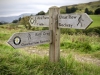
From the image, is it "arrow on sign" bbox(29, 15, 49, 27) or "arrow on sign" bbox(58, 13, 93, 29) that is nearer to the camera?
"arrow on sign" bbox(58, 13, 93, 29)

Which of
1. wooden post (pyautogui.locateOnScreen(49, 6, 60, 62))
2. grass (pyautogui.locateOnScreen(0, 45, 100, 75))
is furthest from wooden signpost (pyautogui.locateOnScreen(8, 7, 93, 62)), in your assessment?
grass (pyautogui.locateOnScreen(0, 45, 100, 75))

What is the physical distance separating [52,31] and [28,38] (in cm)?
64

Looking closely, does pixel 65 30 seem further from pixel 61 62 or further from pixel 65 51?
pixel 61 62

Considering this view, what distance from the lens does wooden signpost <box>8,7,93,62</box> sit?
327cm

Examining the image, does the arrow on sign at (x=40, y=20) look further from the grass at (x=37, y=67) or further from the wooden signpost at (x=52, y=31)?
the grass at (x=37, y=67)

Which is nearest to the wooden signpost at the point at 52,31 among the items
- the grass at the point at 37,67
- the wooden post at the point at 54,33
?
the wooden post at the point at 54,33

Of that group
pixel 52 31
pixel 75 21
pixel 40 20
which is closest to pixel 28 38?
pixel 52 31

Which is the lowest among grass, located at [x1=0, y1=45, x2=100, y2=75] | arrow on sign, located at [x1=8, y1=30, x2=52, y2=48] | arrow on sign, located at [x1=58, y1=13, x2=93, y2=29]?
grass, located at [x1=0, y1=45, x2=100, y2=75]

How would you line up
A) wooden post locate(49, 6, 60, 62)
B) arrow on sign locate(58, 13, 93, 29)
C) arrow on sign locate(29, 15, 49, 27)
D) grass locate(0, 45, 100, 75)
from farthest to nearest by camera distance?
arrow on sign locate(29, 15, 49, 27)
wooden post locate(49, 6, 60, 62)
grass locate(0, 45, 100, 75)
arrow on sign locate(58, 13, 93, 29)

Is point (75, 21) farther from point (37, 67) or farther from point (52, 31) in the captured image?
point (37, 67)

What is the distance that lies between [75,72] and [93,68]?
2.69ft

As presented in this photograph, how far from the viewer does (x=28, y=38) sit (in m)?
3.43

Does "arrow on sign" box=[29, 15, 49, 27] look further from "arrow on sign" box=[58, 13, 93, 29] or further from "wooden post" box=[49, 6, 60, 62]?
"arrow on sign" box=[58, 13, 93, 29]

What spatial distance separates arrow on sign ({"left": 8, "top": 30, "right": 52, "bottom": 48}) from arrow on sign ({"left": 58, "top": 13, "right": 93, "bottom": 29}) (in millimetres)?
424
